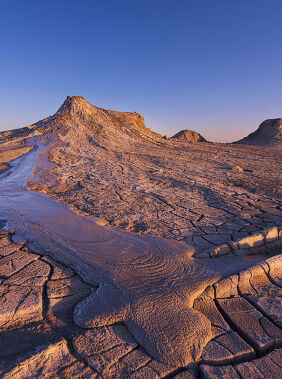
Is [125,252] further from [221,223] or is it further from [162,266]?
[221,223]

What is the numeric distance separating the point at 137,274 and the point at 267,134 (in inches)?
811

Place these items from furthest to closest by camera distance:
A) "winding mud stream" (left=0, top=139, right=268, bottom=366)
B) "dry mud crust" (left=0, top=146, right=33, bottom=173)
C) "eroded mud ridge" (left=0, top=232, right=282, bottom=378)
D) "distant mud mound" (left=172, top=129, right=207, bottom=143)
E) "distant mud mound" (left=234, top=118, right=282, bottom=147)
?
"distant mud mound" (left=172, top=129, right=207, bottom=143) < "distant mud mound" (left=234, top=118, right=282, bottom=147) < "dry mud crust" (left=0, top=146, right=33, bottom=173) < "winding mud stream" (left=0, top=139, right=268, bottom=366) < "eroded mud ridge" (left=0, top=232, right=282, bottom=378)

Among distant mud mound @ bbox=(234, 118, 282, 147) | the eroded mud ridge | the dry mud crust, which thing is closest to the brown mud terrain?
the eroded mud ridge

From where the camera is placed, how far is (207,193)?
4.05m

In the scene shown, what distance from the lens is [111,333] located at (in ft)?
4.07

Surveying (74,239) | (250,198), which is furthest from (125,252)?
(250,198)

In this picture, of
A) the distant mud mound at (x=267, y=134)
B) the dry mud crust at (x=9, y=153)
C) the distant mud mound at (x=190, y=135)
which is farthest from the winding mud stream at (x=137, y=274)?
the distant mud mound at (x=190, y=135)

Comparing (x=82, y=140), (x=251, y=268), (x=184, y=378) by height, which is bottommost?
(x=184, y=378)

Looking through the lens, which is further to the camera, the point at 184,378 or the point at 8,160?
the point at 8,160

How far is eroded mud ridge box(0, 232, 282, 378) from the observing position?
A: 1.05m

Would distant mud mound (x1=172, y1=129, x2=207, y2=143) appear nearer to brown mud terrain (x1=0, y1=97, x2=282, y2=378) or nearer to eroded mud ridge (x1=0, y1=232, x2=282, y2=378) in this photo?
brown mud terrain (x1=0, y1=97, x2=282, y2=378)

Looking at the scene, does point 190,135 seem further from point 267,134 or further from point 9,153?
point 9,153

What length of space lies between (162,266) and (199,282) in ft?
1.19

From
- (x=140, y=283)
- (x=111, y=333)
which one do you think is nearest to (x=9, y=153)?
(x=140, y=283)
